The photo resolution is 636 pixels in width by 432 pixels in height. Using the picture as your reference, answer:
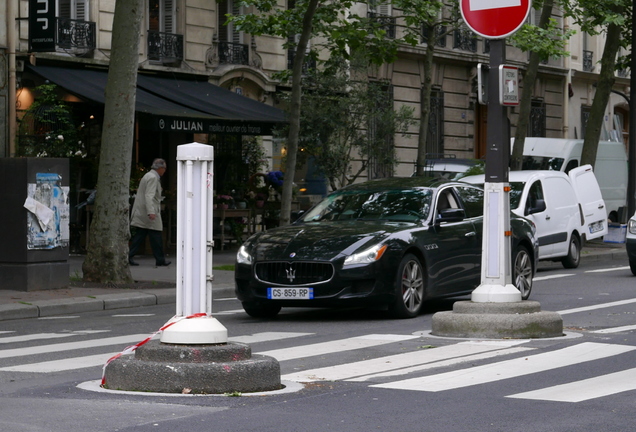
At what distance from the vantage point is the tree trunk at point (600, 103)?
98.6 ft

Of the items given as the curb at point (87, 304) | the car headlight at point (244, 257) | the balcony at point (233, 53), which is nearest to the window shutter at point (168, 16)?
the balcony at point (233, 53)

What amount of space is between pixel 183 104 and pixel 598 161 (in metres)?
13.9

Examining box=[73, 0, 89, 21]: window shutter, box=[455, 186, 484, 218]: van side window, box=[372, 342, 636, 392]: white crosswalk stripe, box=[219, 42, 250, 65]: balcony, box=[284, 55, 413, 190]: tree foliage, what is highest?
box=[73, 0, 89, 21]: window shutter

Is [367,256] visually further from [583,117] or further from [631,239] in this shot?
[583,117]

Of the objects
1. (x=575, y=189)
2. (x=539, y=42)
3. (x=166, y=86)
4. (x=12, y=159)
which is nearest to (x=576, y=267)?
(x=575, y=189)

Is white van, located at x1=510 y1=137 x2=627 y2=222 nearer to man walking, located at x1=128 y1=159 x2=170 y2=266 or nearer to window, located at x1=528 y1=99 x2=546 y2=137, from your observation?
window, located at x1=528 y1=99 x2=546 y2=137

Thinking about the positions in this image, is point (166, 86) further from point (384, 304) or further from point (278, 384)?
point (278, 384)

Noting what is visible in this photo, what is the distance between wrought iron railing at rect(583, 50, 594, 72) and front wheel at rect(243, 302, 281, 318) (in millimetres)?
36887

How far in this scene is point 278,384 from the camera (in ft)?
26.0

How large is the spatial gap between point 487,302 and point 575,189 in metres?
13.8

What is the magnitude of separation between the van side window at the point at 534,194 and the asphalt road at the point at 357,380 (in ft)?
25.5

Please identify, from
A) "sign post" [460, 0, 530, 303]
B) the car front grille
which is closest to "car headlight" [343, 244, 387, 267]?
the car front grille

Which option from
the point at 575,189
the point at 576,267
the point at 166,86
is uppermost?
the point at 166,86

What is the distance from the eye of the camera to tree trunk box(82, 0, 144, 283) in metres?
17.0
